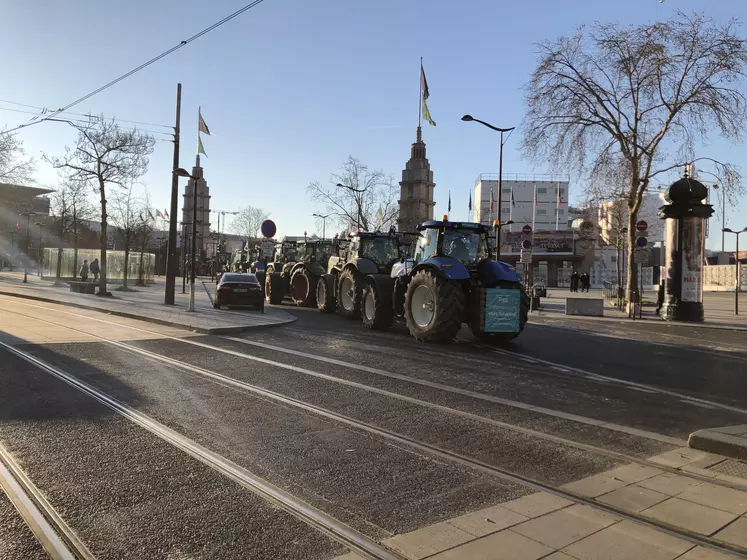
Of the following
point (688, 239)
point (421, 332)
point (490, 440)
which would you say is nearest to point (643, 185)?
point (688, 239)

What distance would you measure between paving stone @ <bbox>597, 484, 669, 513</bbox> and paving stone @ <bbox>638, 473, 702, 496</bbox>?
9cm

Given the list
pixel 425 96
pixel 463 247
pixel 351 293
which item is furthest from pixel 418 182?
pixel 463 247

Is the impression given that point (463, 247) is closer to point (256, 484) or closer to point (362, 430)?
point (362, 430)

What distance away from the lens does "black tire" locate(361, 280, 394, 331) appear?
50.1 feet

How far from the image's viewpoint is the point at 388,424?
6.31m

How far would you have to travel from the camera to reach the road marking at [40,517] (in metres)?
3.40

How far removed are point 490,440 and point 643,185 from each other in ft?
74.9

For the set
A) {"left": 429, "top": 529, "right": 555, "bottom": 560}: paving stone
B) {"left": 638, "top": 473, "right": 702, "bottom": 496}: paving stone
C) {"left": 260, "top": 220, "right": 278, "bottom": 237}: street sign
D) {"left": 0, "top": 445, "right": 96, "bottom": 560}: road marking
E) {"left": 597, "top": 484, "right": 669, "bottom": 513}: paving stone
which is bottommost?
{"left": 0, "top": 445, "right": 96, "bottom": 560}: road marking

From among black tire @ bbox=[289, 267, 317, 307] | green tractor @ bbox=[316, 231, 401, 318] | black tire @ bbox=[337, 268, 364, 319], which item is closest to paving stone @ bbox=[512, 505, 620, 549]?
green tractor @ bbox=[316, 231, 401, 318]

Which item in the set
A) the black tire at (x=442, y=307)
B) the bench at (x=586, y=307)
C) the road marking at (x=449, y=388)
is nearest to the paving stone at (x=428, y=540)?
the road marking at (x=449, y=388)

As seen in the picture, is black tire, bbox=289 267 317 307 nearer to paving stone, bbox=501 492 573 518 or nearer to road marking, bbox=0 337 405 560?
road marking, bbox=0 337 405 560

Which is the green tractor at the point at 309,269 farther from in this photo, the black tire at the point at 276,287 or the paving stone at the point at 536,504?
the paving stone at the point at 536,504

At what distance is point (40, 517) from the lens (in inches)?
151

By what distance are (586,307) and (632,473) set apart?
66.7 feet
